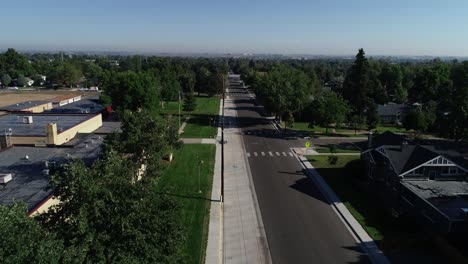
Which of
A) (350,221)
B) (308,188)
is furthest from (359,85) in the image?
(350,221)

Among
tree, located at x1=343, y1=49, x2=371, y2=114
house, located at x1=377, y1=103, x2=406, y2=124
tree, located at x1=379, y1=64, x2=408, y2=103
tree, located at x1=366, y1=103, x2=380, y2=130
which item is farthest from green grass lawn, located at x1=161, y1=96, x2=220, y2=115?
tree, located at x1=379, y1=64, x2=408, y2=103

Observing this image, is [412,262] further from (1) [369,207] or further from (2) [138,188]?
(2) [138,188]

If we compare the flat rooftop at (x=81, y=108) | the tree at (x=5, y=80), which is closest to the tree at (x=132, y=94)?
the flat rooftop at (x=81, y=108)

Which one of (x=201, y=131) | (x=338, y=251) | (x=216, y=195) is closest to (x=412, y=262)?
(x=338, y=251)

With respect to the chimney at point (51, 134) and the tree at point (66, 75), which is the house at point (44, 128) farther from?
the tree at point (66, 75)

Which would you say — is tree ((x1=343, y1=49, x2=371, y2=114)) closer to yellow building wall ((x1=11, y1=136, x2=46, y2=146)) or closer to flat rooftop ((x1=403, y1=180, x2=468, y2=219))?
flat rooftop ((x1=403, y1=180, x2=468, y2=219))
